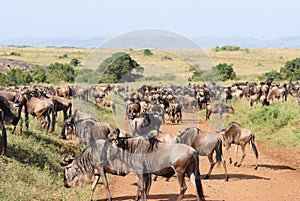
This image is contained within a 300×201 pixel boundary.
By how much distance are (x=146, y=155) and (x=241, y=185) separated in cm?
354

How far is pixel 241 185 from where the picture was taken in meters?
11.8

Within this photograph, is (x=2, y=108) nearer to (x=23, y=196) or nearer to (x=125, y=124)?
(x=23, y=196)

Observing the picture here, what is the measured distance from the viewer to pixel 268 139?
19.3 metres

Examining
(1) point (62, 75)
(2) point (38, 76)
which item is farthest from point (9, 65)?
(1) point (62, 75)

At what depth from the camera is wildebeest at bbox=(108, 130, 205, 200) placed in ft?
29.8

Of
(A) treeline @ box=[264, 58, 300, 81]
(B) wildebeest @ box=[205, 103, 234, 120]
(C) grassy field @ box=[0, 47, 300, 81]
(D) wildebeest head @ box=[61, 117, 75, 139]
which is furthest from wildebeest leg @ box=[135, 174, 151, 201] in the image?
(A) treeline @ box=[264, 58, 300, 81]

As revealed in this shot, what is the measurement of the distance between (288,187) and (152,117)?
6924 millimetres

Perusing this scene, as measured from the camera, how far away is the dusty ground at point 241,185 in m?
10.7

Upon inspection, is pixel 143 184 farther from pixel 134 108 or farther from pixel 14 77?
pixel 14 77

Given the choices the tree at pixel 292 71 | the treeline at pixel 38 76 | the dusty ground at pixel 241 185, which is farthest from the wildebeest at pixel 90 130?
the tree at pixel 292 71

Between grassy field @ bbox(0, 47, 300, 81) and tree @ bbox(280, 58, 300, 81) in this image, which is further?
tree @ bbox(280, 58, 300, 81)

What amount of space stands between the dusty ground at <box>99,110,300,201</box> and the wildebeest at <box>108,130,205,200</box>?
128 cm

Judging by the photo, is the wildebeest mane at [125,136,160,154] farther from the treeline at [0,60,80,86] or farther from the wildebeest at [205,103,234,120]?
the treeline at [0,60,80,86]

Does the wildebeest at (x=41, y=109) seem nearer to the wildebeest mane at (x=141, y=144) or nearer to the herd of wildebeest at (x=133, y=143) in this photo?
the herd of wildebeest at (x=133, y=143)
